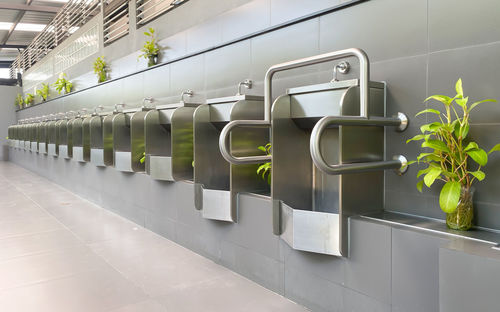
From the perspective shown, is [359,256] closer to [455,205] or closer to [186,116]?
[455,205]

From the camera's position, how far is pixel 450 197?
1.53 metres

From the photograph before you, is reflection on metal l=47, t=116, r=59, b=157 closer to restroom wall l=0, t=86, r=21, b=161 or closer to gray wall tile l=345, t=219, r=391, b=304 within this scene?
gray wall tile l=345, t=219, r=391, b=304

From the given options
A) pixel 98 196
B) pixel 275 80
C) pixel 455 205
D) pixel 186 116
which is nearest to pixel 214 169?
pixel 186 116

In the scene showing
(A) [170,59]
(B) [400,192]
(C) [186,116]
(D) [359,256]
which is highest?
(A) [170,59]

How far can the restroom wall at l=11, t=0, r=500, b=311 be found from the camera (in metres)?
1.64

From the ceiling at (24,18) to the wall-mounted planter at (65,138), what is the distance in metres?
3.46

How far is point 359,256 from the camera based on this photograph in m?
1.86

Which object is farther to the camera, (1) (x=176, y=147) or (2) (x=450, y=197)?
(1) (x=176, y=147)

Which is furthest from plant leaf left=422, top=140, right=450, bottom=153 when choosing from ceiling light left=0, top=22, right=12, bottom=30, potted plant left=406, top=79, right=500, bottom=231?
ceiling light left=0, top=22, right=12, bottom=30

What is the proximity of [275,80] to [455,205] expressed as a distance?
1.57 metres

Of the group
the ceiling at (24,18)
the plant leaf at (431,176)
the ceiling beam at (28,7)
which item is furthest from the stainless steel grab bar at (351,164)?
the ceiling beam at (28,7)

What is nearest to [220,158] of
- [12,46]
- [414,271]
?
[414,271]

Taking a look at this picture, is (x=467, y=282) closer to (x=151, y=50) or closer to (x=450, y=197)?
(x=450, y=197)

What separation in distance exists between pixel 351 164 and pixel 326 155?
773mm
